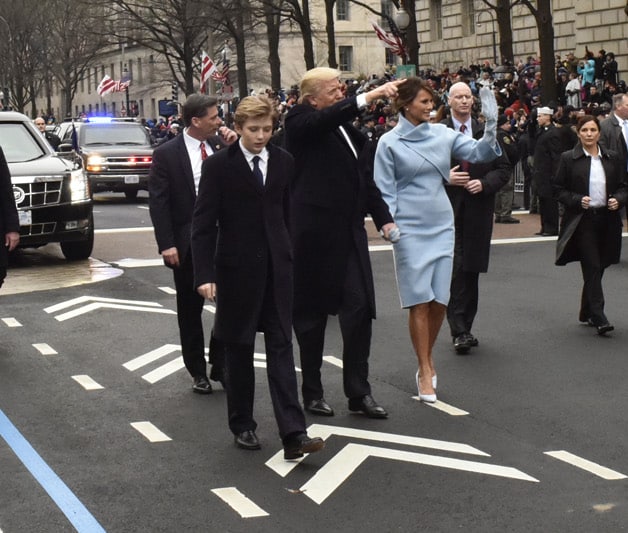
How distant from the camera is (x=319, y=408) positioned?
26.4ft

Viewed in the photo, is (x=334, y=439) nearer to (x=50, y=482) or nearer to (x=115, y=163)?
(x=50, y=482)

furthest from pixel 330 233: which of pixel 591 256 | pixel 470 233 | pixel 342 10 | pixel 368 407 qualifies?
pixel 342 10

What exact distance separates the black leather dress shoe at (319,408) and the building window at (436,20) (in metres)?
50.6

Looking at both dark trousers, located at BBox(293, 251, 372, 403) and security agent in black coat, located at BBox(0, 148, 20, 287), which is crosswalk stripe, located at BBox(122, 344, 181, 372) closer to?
security agent in black coat, located at BBox(0, 148, 20, 287)

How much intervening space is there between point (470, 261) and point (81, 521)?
4759mm

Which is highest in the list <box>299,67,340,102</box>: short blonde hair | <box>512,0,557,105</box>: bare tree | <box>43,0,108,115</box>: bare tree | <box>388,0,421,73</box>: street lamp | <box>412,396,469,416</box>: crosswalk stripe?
<box>43,0,108,115</box>: bare tree

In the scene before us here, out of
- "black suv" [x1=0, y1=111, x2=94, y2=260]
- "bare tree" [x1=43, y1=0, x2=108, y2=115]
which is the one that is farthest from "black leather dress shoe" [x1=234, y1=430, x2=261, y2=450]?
"bare tree" [x1=43, y1=0, x2=108, y2=115]

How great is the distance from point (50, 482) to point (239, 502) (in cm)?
97

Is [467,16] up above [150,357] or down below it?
above

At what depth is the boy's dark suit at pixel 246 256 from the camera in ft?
23.1

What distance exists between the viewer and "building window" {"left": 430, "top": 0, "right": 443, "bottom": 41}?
57531 millimetres

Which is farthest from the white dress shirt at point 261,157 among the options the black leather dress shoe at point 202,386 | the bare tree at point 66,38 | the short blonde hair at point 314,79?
the bare tree at point 66,38

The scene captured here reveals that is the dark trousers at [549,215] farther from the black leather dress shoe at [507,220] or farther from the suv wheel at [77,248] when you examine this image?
the suv wheel at [77,248]

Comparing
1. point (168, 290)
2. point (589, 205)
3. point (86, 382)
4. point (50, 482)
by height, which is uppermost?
point (589, 205)
